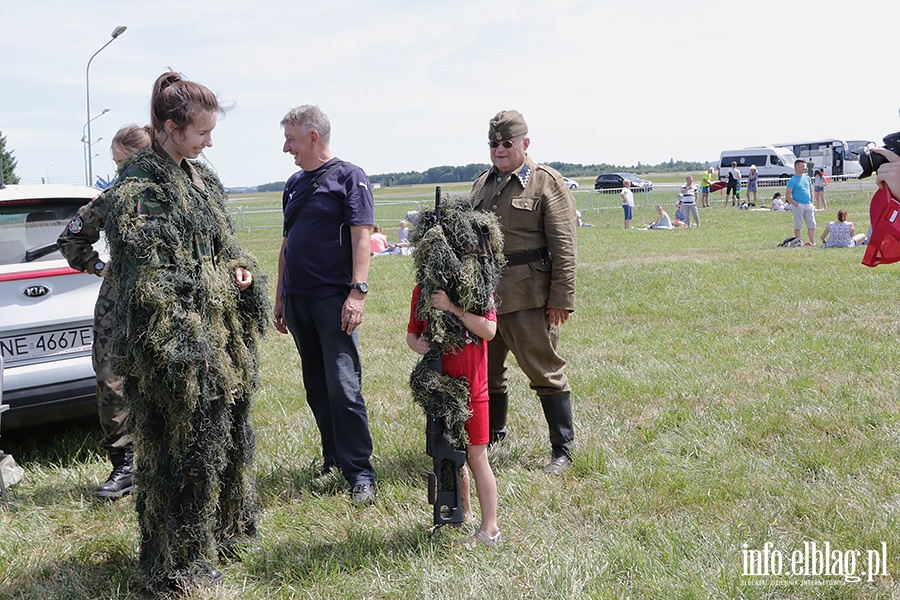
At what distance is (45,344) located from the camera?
15.6ft

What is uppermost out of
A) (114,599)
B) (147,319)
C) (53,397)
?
(147,319)

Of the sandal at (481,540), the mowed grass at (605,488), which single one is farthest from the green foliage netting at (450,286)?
the mowed grass at (605,488)

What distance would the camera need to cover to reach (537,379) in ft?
15.6

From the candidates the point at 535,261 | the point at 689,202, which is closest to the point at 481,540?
the point at 535,261

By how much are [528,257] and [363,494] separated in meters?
1.70

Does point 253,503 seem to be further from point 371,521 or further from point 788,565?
point 788,565

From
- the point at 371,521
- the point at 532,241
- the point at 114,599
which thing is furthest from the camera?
the point at 532,241

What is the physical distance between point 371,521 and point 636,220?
25.9m

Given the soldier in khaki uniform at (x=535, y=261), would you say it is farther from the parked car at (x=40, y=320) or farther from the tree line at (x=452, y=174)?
the tree line at (x=452, y=174)

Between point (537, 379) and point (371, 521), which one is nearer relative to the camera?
point (371, 521)

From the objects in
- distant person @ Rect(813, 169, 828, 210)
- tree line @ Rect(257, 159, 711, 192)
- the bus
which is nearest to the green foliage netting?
distant person @ Rect(813, 169, 828, 210)

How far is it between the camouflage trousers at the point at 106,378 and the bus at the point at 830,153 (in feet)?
161

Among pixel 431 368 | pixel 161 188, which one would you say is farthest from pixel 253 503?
pixel 161 188

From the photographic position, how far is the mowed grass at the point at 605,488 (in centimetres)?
337
